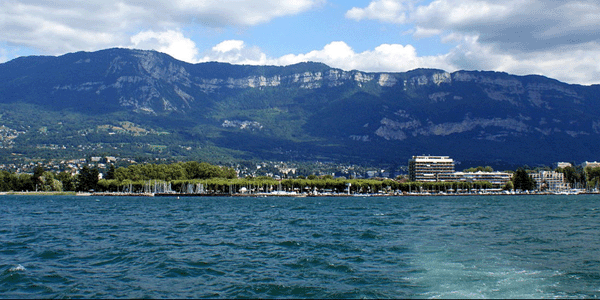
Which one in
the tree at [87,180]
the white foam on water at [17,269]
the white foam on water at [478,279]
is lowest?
the white foam on water at [478,279]

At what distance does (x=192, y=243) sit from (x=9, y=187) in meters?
172

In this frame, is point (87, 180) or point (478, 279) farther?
point (87, 180)

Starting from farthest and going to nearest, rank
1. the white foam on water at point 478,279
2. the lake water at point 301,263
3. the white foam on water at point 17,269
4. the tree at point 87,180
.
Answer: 1. the tree at point 87,180
2. the white foam on water at point 17,269
3. the lake water at point 301,263
4. the white foam on water at point 478,279

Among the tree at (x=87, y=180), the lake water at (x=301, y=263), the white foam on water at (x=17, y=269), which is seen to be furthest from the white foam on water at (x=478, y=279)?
the tree at (x=87, y=180)

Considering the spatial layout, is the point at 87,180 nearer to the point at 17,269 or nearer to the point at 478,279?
the point at 17,269

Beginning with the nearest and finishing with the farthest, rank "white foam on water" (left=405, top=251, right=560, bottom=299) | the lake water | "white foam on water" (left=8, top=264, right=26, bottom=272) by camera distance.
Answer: "white foam on water" (left=405, top=251, right=560, bottom=299) → the lake water → "white foam on water" (left=8, top=264, right=26, bottom=272)

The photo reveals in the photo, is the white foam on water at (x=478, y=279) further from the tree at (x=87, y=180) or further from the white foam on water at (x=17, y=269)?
the tree at (x=87, y=180)

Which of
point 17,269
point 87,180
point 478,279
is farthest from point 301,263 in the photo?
point 87,180

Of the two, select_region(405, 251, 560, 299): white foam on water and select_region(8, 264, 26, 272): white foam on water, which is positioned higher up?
select_region(8, 264, 26, 272): white foam on water

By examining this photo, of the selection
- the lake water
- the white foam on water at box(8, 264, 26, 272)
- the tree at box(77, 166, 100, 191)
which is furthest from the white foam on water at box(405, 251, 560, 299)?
the tree at box(77, 166, 100, 191)

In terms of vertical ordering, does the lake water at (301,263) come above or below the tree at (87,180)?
below

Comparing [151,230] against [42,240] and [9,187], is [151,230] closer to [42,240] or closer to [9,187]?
[42,240]

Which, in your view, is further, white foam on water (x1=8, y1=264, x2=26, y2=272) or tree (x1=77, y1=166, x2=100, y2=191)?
tree (x1=77, y1=166, x2=100, y2=191)

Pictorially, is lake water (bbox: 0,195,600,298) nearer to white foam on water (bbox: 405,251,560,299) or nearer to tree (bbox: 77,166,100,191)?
white foam on water (bbox: 405,251,560,299)
